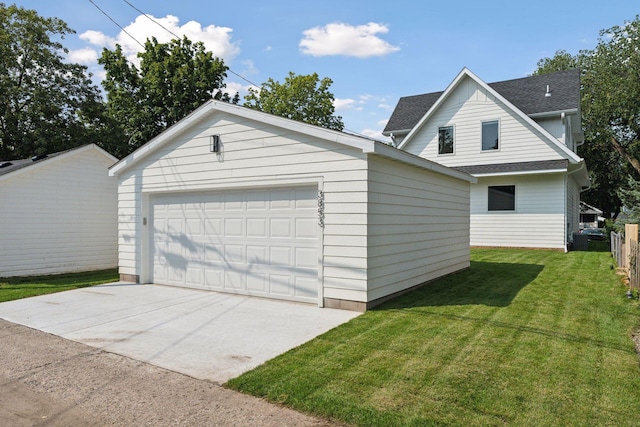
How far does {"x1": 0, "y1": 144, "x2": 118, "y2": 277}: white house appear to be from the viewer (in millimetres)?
12484

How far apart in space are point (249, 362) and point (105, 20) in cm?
1211

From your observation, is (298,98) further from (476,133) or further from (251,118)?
(251,118)

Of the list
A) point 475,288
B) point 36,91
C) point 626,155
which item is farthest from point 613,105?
point 36,91

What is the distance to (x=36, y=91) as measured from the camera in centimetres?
2238

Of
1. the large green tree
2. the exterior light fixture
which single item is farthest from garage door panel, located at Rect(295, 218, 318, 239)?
the large green tree

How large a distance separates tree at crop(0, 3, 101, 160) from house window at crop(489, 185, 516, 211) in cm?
2192

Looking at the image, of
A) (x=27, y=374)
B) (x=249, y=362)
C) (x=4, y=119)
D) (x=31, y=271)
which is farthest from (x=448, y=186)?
(x=4, y=119)

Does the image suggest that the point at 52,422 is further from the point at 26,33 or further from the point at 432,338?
the point at 26,33

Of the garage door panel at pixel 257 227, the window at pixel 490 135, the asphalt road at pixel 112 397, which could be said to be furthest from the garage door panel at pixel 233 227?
the window at pixel 490 135

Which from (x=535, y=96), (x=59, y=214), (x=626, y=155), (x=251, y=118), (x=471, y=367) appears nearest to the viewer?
(x=471, y=367)

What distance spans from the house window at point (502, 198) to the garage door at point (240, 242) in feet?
39.7

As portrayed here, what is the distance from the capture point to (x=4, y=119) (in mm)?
22562

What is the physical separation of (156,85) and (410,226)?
2422 cm

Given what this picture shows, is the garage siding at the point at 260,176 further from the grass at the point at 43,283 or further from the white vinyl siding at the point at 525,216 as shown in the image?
the white vinyl siding at the point at 525,216
